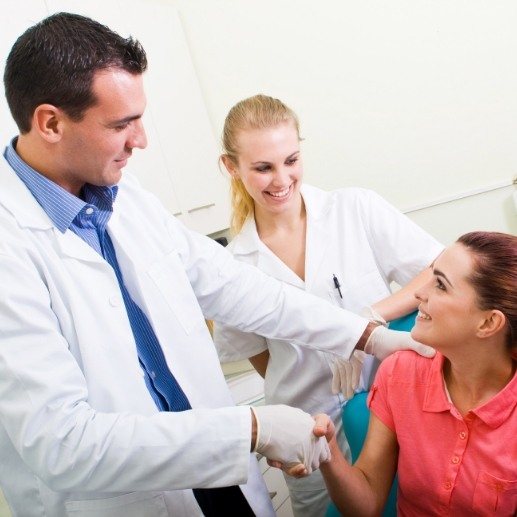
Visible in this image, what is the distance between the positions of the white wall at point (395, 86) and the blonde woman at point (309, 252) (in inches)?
44.2

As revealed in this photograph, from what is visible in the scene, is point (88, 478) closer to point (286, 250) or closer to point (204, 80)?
point (286, 250)

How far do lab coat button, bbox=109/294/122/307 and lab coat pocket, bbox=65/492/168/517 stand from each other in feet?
1.14

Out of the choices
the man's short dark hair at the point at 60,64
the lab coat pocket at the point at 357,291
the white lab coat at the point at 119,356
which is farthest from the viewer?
the lab coat pocket at the point at 357,291

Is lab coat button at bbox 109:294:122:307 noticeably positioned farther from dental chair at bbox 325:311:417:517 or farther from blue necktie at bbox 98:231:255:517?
dental chair at bbox 325:311:417:517

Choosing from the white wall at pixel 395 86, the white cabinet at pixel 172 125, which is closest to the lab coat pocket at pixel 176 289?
the white cabinet at pixel 172 125

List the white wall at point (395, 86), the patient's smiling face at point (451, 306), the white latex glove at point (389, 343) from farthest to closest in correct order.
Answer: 1. the white wall at point (395, 86)
2. the white latex glove at point (389, 343)
3. the patient's smiling face at point (451, 306)

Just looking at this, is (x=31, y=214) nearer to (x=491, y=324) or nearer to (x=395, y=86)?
(x=491, y=324)

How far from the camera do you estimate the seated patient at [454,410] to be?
109cm

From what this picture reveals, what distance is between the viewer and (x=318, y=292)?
5.04 ft

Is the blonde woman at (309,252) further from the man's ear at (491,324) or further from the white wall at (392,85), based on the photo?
the white wall at (392,85)

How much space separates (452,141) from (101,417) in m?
2.12

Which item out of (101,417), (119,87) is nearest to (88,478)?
(101,417)

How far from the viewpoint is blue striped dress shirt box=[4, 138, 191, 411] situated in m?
1.09

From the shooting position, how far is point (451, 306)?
1143mm
